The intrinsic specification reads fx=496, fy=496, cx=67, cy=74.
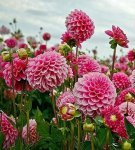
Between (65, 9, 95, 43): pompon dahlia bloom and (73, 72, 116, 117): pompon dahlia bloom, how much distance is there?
71 centimetres

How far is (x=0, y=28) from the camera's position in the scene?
8.00 metres

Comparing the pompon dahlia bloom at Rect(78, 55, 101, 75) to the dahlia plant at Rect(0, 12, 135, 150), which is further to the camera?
the pompon dahlia bloom at Rect(78, 55, 101, 75)

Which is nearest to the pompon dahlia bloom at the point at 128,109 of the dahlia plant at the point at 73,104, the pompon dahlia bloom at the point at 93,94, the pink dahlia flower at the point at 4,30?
the dahlia plant at the point at 73,104

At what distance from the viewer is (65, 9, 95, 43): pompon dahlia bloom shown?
2.54 m

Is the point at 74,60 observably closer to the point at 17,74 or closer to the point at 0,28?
the point at 17,74

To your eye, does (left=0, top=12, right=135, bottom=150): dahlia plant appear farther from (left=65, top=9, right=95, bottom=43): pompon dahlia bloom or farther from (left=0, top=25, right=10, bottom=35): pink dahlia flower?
(left=0, top=25, right=10, bottom=35): pink dahlia flower

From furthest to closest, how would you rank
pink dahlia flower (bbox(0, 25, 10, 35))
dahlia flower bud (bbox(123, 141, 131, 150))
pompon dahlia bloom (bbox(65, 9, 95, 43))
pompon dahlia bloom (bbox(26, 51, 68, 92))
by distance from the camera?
1. pink dahlia flower (bbox(0, 25, 10, 35))
2. pompon dahlia bloom (bbox(65, 9, 95, 43))
3. pompon dahlia bloom (bbox(26, 51, 68, 92))
4. dahlia flower bud (bbox(123, 141, 131, 150))

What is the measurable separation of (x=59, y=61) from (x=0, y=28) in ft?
20.0

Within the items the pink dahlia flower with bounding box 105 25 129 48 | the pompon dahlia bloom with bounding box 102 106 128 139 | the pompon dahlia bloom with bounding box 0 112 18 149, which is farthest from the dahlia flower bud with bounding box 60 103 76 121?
the pink dahlia flower with bounding box 105 25 129 48

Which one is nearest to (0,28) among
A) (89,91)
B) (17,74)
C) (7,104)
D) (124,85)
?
(7,104)

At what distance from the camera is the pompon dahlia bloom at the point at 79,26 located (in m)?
2.54

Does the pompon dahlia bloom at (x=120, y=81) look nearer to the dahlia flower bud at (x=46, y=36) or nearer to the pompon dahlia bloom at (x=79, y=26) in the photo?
the pompon dahlia bloom at (x=79, y=26)

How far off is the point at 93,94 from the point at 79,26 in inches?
30.8

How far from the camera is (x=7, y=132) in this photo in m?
2.23
